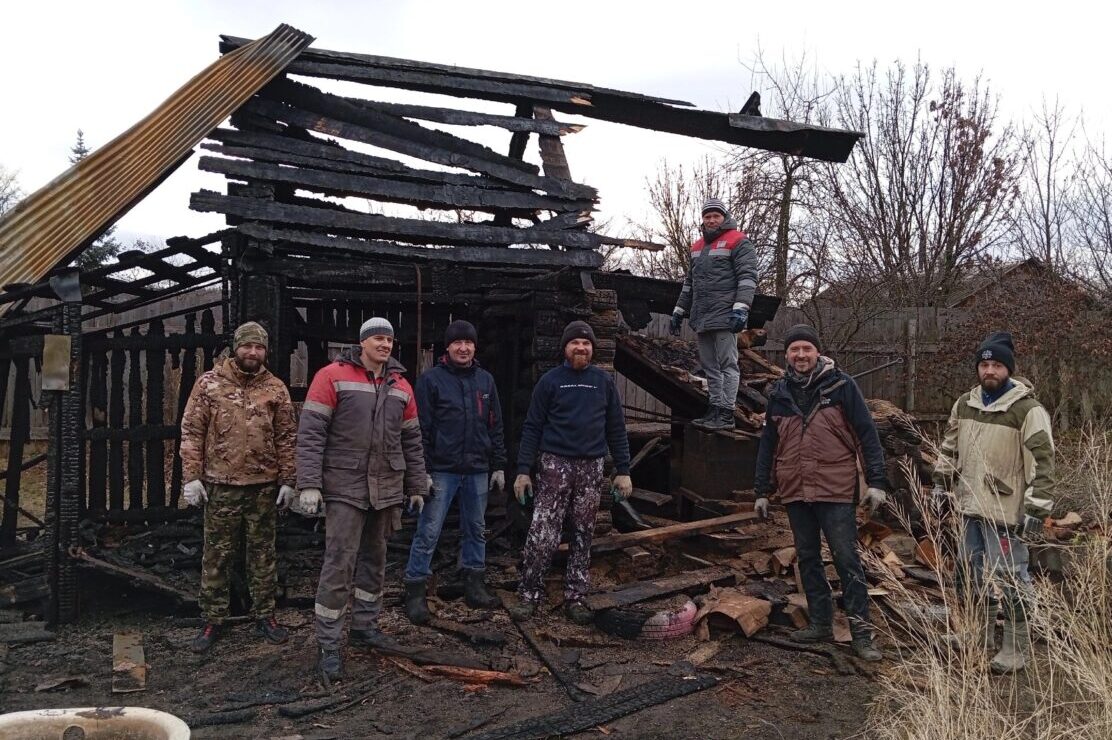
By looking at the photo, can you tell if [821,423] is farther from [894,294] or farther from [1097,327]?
[894,294]

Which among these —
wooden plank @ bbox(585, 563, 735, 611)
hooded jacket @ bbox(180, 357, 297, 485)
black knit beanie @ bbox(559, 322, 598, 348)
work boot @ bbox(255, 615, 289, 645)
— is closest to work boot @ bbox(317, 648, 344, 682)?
work boot @ bbox(255, 615, 289, 645)

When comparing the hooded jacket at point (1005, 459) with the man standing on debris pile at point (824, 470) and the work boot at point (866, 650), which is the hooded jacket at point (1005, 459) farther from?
the work boot at point (866, 650)

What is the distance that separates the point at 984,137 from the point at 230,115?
17211 mm

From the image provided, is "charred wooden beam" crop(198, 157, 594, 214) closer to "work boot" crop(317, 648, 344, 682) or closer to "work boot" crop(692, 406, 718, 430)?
"work boot" crop(692, 406, 718, 430)

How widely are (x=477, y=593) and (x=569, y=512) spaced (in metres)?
0.97

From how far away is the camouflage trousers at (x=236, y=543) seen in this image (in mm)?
5312

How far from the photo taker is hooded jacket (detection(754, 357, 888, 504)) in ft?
17.0

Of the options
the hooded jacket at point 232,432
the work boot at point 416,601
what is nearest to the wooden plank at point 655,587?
the work boot at point 416,601

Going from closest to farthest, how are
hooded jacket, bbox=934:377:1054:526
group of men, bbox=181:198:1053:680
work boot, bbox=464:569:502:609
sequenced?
hooded jacket, bbox=934:377:1054:526 → group of men, bbox=181:198:1053:680 → work boot, bbox=464:569:502:609

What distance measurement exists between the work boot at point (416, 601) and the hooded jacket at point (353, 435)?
1050 mm

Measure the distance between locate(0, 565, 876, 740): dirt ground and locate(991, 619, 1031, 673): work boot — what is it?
900 mm

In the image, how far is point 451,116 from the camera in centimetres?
766

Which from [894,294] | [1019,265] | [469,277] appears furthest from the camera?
[894,294]

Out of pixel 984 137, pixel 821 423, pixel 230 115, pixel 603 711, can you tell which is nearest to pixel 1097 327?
pixel 984 137
